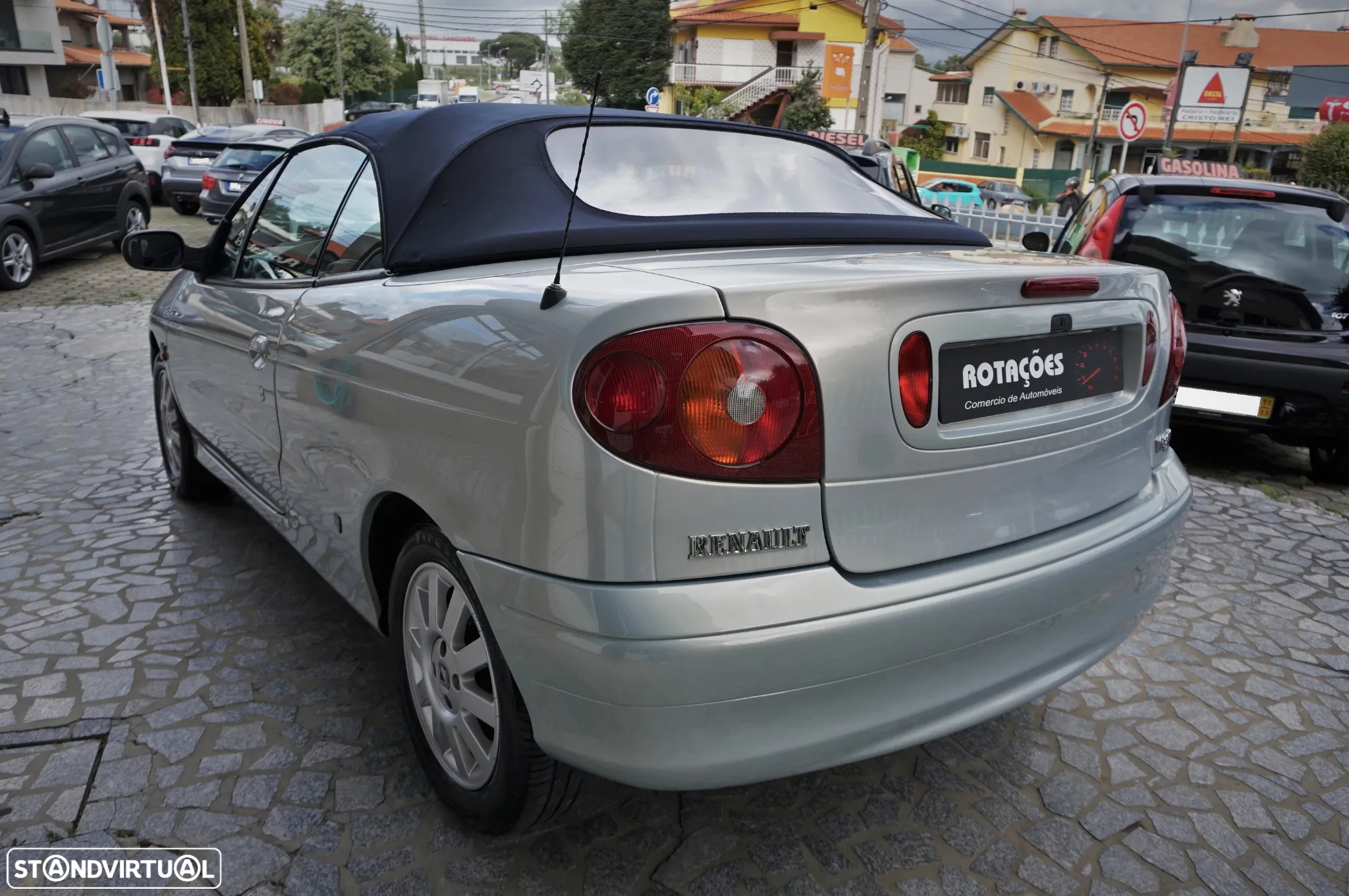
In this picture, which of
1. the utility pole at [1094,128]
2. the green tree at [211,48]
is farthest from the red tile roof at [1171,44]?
the green tree at [211,48]

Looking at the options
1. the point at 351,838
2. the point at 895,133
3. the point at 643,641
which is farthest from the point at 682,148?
the point at 895,133

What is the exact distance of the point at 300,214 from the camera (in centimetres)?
330

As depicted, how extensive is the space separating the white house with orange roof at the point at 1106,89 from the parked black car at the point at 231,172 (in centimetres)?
4952

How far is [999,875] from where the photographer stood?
2281mm

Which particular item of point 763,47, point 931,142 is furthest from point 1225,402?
point 931,142

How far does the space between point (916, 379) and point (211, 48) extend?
191 ft

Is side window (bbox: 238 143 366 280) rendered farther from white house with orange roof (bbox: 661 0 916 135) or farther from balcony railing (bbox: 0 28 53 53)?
balcony railing (bbox: 0 28 53 53)

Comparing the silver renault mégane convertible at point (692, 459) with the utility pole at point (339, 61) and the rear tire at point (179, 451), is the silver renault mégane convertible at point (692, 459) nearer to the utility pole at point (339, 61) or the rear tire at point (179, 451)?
the rear tire at point (179, 451)

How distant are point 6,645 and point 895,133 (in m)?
59.7

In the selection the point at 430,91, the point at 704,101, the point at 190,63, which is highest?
the point at 190,63

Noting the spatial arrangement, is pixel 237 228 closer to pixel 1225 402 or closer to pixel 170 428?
pixel 170 428

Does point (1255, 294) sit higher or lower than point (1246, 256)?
lower

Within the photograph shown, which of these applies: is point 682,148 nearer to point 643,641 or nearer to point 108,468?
point 643,641

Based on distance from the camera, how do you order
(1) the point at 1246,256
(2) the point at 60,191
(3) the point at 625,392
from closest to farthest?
(3) the point at 625,392, (1) the point at 1246,256, (2) the point at 60,191
